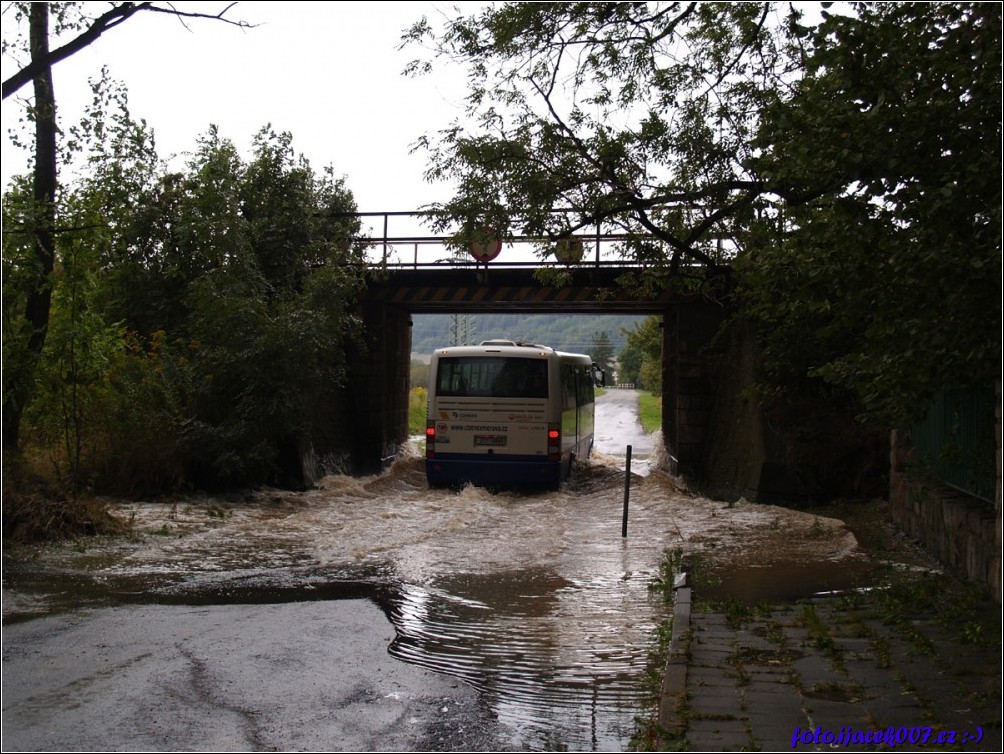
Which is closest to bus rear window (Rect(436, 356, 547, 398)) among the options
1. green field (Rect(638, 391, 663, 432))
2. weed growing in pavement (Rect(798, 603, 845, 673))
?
weed growing in pavement (Rect(798, 603, 845, 673))

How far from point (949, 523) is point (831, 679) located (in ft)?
→ 15.6

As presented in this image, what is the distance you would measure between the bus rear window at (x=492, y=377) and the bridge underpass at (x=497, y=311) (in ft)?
6.39

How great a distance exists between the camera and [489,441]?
840 inches

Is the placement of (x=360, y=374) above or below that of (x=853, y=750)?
above

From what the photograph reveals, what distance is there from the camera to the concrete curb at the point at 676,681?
550cm

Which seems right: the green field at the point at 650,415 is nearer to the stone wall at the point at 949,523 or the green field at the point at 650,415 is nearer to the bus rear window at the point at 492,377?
the bus rear window at the point at 492,377

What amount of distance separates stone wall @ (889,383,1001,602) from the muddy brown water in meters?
→ 0.83

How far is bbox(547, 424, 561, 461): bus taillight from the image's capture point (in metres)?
21.1

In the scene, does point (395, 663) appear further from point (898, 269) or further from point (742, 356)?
point (742, 356)

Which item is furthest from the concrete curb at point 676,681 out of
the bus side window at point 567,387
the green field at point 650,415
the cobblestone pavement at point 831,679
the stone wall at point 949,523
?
the green field at point 650,415

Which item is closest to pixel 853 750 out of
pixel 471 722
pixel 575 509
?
pixel 471 722

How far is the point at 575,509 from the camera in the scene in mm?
18734

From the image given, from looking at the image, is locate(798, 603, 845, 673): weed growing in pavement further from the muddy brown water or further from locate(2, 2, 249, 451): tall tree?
locate(2, 2, 249, 451): tall tree

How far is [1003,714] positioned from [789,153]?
4596mm
